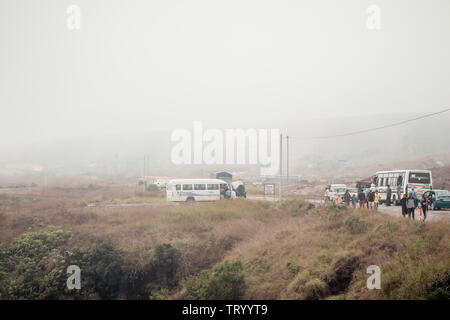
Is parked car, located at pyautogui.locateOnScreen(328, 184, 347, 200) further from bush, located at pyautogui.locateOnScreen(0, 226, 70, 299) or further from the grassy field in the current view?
bush, located at pyautogui.locateOnScreen(0, 226, 70, 299)

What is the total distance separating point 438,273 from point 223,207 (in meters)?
24.2

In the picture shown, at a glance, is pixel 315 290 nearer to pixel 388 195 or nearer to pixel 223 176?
pixel 388 195

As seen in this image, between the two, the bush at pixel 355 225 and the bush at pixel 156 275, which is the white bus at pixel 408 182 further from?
the bush at pixel 156 275

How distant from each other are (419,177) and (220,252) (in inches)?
729

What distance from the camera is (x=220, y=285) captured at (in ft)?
55.3

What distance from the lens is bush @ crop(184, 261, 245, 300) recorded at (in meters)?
16.7

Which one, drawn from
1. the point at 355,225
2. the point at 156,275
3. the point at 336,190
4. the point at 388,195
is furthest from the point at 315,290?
the point at 336,190

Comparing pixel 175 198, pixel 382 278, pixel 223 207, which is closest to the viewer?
pixel 382 278

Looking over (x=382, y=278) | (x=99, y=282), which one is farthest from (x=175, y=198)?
(x=382, y=278)

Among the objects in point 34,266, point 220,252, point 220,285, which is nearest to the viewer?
point 220,285

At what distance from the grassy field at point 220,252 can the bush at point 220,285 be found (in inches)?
2.2
